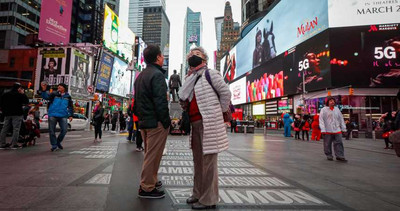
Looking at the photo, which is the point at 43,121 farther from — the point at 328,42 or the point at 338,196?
the point at 328,42

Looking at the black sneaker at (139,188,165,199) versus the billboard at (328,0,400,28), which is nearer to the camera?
the black sneaker at (139,188,165,199)

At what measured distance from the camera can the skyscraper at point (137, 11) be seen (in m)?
→ 160

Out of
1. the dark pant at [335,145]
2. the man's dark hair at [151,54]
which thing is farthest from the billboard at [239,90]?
the man's dark hair at [151,54]

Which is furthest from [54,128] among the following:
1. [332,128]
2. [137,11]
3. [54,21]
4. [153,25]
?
[137,11]

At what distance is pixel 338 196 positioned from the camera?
2.79 m

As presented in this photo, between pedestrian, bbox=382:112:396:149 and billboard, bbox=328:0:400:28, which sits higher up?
billboard, bbox=328:0:400:28

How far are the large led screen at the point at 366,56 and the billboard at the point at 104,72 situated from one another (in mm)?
36219

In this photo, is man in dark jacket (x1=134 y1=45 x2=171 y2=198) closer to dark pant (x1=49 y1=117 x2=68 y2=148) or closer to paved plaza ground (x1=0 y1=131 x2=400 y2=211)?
paved plaza ground (x1=0 y1=131 x2=400 y2=211)

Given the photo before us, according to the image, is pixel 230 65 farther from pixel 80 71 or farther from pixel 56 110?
pixel 56 110

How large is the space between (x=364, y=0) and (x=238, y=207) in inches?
1428

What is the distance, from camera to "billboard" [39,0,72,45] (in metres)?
23.2

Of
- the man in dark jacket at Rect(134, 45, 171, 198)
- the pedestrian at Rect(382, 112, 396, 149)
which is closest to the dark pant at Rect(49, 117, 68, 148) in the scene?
the man in dark jacket at Rect(134, 45, 171, 198)

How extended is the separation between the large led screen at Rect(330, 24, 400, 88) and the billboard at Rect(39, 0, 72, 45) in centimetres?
3241

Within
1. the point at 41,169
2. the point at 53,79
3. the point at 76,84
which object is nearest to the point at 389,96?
the point at 41,169
